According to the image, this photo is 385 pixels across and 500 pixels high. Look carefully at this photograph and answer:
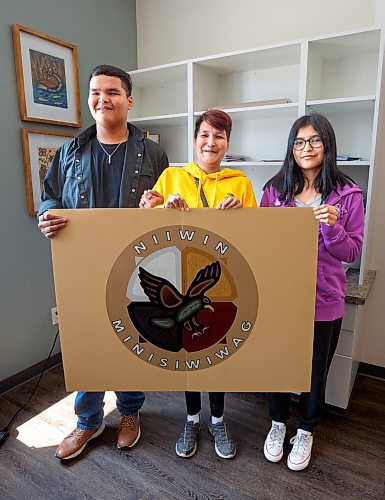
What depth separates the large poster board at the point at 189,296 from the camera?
110cm

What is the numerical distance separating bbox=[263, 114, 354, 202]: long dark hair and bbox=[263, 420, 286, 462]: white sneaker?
1046 mm

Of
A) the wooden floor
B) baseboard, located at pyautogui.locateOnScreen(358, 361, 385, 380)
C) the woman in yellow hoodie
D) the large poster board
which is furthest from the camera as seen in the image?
baseboard, located at pyautogui.locateOnScreen(358, 361, 385, 380)

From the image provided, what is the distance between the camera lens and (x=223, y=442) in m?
1.68

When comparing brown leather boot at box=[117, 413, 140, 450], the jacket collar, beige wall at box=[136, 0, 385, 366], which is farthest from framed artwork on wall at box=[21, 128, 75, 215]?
brown leather boot at box=[117, 413, 140, 450]

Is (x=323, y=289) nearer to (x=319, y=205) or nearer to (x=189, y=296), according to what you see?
(x=319, y=205)

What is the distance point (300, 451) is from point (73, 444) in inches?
39.8

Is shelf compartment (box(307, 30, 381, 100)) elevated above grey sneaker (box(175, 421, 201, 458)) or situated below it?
above

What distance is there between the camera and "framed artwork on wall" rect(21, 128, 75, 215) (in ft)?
7.04

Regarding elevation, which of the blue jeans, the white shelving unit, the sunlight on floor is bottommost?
the sunlight on floor

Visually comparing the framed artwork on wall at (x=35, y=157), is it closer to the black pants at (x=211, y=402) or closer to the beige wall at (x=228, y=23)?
the beige wall at (x=228, y=23)

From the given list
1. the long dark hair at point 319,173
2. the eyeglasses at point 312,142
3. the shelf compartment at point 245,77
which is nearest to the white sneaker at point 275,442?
the long dark hair at point 319,173

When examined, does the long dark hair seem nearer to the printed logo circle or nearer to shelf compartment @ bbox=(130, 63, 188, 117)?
the printed logo circle

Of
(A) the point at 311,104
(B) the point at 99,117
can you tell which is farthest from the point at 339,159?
(B) the point at 99,117

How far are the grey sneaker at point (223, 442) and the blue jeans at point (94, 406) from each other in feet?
1.28
